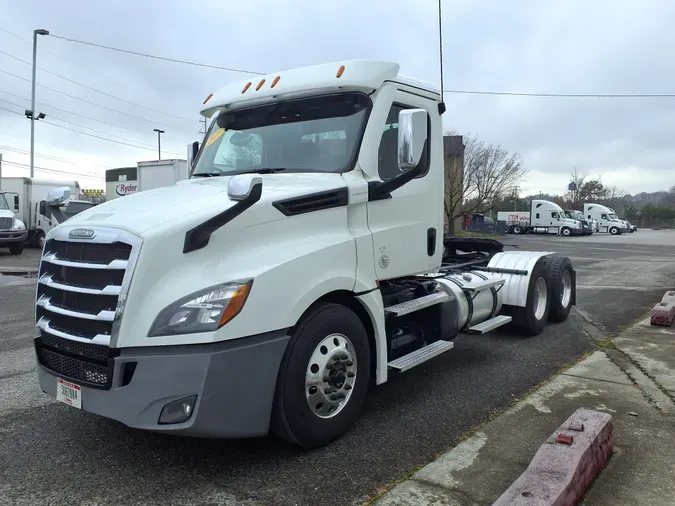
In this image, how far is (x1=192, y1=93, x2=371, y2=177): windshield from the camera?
175 inches

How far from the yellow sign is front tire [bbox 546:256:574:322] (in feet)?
17.0

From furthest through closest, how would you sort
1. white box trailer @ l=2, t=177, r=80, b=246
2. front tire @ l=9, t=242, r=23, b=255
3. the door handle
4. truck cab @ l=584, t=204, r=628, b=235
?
truck cab @ l=584, t=204, r=628, b=235
white box trailer @ l=2, t=177, r=80, b=246
front tire @ l=9, t=242, r=23, b=255
the door handle

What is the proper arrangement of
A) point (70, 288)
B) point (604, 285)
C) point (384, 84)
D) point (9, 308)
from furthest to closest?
point (604, 285) → point (9, 308) → point (384, 84) → point (70, 288)

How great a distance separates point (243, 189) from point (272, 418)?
146 cm

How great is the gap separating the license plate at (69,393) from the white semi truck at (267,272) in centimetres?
1

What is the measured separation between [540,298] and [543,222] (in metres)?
49.2

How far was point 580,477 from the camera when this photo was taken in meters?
3.27

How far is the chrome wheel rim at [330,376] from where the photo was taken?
3781 millimetres

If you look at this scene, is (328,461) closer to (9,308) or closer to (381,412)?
(381,412)

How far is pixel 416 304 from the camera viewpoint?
16.3 feet

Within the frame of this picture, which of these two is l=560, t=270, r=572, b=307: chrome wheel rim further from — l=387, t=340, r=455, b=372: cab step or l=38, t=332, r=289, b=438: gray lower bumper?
l=38, t=332, r=289, b=438: gray lower bumper

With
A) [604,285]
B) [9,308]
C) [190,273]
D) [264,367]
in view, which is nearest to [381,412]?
[264,367]

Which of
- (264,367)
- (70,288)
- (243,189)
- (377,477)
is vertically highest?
(243,189)

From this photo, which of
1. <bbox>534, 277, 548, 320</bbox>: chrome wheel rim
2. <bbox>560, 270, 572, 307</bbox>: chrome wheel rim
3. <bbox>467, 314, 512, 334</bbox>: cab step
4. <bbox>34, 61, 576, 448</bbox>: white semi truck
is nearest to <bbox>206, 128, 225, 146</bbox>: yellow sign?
<bbox>34, 61, 576, 448</bbox>: white semi truck
